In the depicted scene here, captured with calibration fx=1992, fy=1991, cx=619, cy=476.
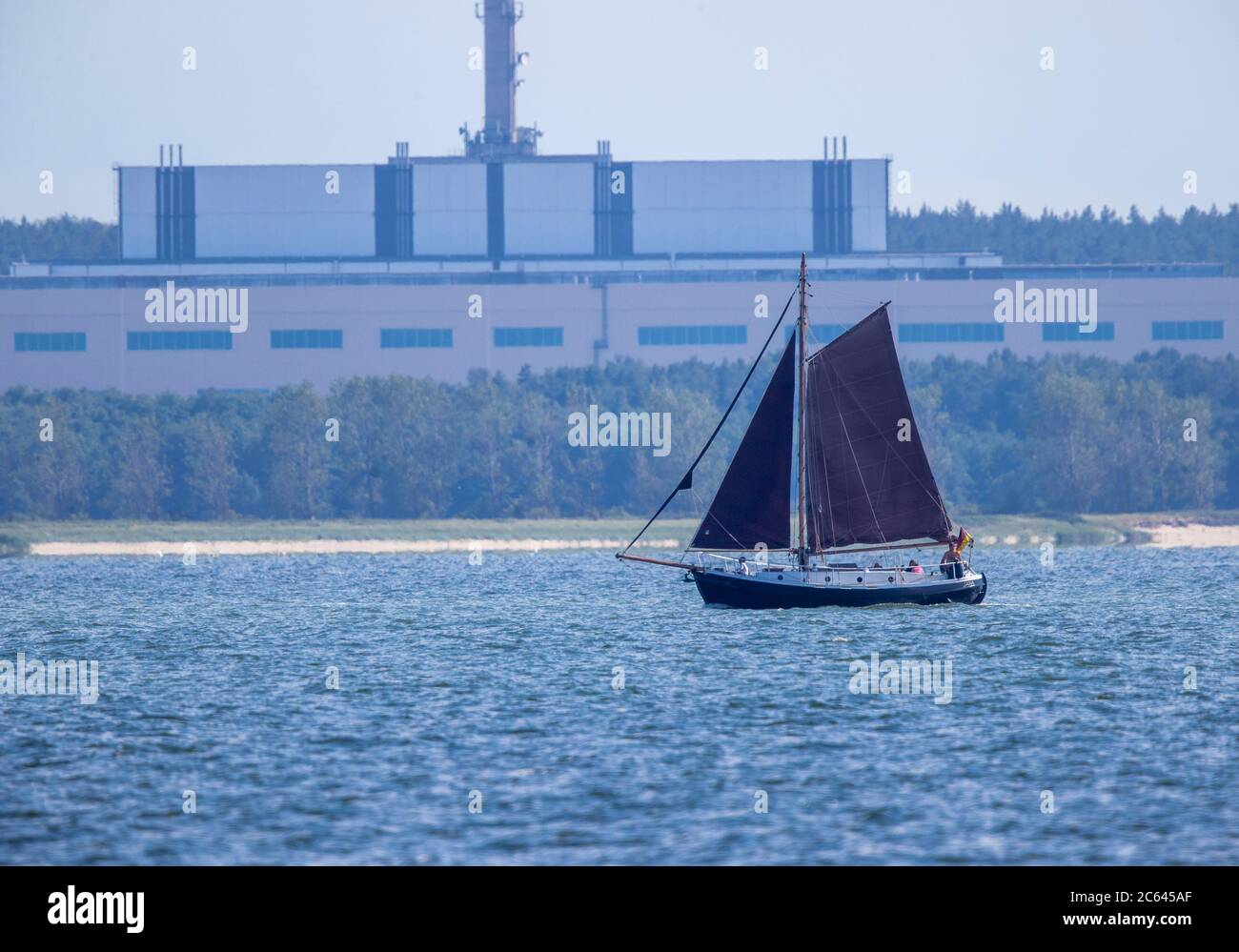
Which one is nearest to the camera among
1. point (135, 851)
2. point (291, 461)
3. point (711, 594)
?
point (135, 851)

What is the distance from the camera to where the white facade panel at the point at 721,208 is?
159250 mm

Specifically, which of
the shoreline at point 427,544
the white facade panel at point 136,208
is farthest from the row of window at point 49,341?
the shoreline at point 427,544

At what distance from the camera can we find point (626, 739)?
1457 inches

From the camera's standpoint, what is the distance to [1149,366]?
468ft

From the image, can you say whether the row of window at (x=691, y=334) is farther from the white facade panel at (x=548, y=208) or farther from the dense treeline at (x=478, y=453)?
the white facade panel at (x=548, y=208)

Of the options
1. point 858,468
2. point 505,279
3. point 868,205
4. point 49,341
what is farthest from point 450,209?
point 858,468

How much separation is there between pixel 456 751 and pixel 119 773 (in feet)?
19.2

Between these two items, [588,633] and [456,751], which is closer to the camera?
[456,751]

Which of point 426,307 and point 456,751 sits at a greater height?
point 426,307

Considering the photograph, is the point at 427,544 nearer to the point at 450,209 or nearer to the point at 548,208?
the point at 450,209

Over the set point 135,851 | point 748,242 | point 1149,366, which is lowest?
point 135,851

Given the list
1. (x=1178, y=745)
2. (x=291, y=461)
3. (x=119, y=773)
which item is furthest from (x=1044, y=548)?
(x=119, y=773)

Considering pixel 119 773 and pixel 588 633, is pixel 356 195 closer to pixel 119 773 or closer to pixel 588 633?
pixel 588 633

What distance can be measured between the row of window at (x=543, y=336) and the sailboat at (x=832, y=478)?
270 feet
